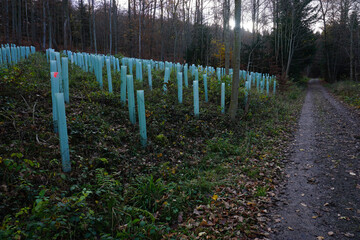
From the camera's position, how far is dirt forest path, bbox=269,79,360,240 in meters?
3.37

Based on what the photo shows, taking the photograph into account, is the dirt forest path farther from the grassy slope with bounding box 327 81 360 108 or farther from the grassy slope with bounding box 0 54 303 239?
the grassy slope with bounding box 327 81 360 108

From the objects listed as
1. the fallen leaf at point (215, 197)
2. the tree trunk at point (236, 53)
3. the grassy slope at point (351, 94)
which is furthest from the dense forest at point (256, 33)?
the fallen leaf at point (215, 197)

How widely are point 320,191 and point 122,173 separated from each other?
12.8 feet

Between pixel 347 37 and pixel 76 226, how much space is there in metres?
35.7

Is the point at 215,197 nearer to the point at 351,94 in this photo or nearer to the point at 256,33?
the point at 351,94

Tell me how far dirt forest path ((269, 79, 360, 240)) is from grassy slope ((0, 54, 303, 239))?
389 millimetres

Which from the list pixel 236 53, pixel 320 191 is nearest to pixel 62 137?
pixel 320 191

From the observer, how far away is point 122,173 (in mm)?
4469

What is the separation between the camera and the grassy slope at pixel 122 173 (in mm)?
3090

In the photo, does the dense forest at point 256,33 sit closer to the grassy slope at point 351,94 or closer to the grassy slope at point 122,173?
the grassy slope at point 351,94

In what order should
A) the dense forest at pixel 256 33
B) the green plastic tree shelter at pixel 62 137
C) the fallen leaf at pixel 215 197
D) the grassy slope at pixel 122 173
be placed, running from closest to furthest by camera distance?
the grassy slope at pixel 122 173, the green plastic tree shelter at pixel 62 137, the fallen leaf at pixel 215 197, the dense forest at pixel 256 33

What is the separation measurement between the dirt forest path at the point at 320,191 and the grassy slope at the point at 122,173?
1.28 ft

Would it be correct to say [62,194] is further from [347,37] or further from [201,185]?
[347,37]

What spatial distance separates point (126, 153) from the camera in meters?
5.08
